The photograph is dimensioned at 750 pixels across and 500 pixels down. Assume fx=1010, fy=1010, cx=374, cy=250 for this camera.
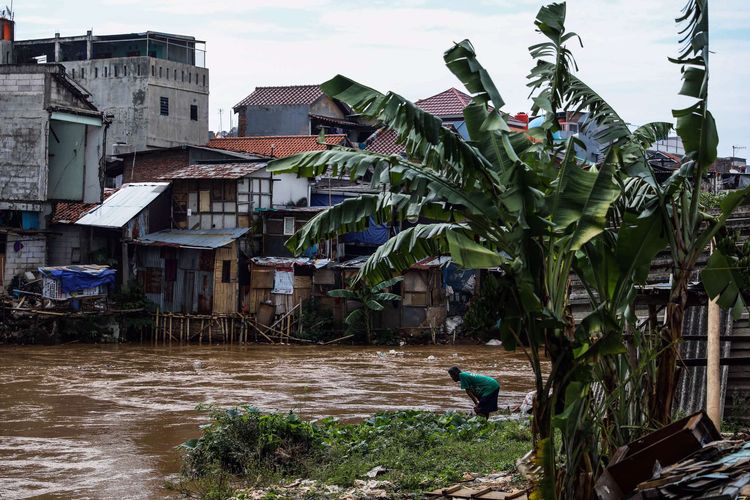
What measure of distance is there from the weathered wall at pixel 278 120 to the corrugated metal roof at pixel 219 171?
10465mm

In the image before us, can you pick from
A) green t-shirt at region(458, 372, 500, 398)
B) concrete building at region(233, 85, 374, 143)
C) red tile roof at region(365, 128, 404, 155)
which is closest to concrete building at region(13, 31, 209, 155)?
concrete building at region(233, 85, 374, 143)

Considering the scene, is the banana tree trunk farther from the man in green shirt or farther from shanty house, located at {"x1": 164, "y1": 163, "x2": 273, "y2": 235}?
shanty house, located at {"x1": 164, "y1": 163, "x2": 273, "y2": 235}

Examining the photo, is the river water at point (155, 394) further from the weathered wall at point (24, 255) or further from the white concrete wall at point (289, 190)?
the white concrete wall at point (289, 190)

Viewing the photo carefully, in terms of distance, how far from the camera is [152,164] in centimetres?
3838

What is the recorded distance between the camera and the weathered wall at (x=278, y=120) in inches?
1757

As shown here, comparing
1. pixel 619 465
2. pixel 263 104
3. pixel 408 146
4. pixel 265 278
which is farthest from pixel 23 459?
pixel 263 104

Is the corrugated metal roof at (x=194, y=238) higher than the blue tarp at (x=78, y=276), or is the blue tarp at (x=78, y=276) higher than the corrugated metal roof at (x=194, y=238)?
the corrugated metal roof at (x=194, y=238)

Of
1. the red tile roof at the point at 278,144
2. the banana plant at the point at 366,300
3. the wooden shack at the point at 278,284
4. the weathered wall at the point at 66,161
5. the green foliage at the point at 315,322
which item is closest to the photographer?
the banana plant at the point at 366,300

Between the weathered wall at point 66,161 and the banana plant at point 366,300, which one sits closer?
the banana plant at point 366,300

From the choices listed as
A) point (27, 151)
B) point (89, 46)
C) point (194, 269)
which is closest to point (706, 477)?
point (194, 269)

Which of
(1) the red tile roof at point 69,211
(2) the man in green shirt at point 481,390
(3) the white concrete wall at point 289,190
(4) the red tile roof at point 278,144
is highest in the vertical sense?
(4) the red tile roof at point 278,144

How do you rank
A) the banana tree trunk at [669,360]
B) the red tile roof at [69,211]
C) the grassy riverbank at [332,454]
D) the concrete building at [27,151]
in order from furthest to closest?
the red tile roof at [69,211], the concrete building at [27,151], the grassy riverbank at [332,454], the banana tree trunk at [669,360]

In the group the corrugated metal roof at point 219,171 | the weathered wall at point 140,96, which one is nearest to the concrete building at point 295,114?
the weathered wall at point 140,96

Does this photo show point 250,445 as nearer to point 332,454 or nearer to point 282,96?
point 332,454
